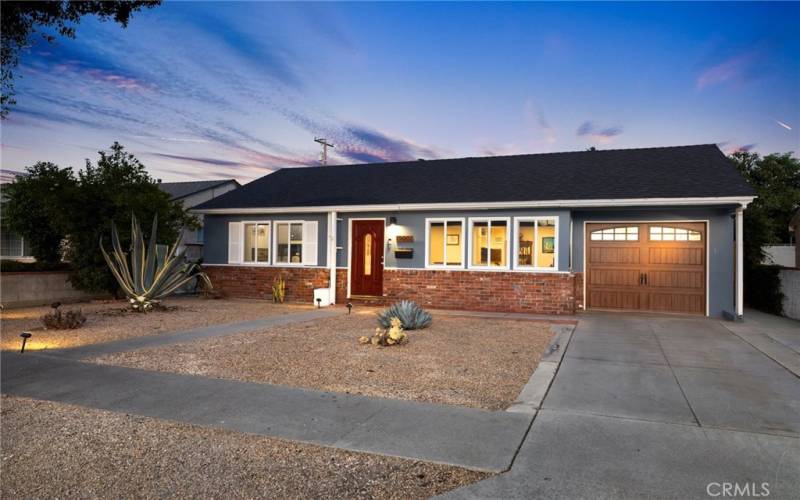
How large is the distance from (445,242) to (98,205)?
9.70 metres

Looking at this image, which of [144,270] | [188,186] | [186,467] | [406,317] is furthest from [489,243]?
[188,186]

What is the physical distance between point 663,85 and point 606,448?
13625 mm

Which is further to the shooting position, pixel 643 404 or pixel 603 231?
pixel 603 231

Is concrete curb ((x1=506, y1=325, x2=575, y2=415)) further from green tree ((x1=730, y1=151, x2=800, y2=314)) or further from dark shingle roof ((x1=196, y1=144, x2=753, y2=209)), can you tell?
green tree ((x1=730, y1=151, x2=800, y2=314))

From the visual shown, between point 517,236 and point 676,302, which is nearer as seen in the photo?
point 676,302

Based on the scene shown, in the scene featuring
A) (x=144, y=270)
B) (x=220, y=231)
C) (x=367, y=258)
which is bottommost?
(x=144, y=270)

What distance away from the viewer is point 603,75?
14188 mm

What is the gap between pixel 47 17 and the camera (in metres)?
7.07

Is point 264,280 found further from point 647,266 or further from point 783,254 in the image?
point 783,254

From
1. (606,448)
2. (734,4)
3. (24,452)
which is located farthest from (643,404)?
(734,4)

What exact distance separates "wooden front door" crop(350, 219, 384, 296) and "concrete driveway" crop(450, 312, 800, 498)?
24.5ft

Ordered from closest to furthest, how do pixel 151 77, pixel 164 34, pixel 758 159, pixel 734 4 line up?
pixel 734 4 → pixel 164 34 → pixel 151 77 → pixel 758 159

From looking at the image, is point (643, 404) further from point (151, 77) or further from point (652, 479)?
point (151, 77)

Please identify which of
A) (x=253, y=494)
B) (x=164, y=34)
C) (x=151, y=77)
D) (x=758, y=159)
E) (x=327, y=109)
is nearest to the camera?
(x=253, y=494)
